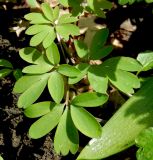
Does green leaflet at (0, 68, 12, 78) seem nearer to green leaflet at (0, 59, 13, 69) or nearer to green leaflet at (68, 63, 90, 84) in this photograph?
green leaflet at (0, 59, 13, 69)

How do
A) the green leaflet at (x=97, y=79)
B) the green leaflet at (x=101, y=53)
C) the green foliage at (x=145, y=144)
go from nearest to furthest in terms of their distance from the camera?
the green foliage at (x=145, y=144) → the green leaflet at (x=97, y=79) → the green leaflet at (x=101, y=53)

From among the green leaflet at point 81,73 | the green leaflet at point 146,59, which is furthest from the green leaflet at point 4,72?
the green leaflet at point 146,59

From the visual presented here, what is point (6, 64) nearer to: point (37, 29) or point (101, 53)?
point (37, 29)

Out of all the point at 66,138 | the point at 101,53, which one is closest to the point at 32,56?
the point at 101,53

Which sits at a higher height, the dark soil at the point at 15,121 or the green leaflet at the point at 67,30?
the green leaflet at the point at 67,30

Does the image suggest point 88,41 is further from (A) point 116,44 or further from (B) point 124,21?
(B) point 124,21

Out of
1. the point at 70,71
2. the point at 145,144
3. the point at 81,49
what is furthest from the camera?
the point at 81,49

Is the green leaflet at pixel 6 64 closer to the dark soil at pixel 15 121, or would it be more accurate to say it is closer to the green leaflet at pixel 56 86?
the dark soil at pixel 15 121
